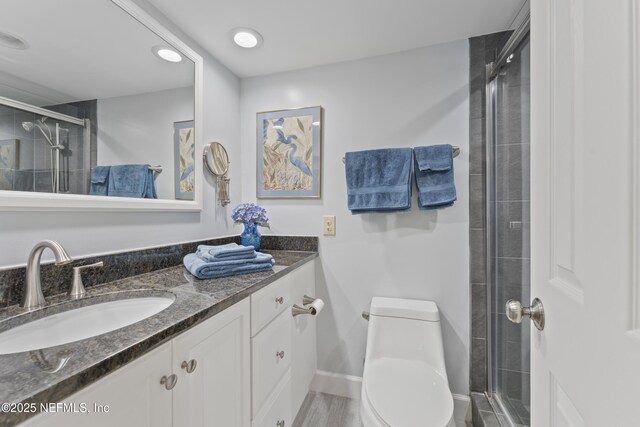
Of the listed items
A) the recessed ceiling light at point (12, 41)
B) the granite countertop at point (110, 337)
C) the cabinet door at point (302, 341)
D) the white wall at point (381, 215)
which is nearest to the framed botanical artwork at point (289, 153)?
the white wall at point (381, 215)

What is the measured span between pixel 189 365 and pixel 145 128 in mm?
1022

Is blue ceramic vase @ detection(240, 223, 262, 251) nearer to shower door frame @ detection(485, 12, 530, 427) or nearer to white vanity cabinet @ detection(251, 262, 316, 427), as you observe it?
white vanity cabinet @ detection(251, 262, 316, 427)

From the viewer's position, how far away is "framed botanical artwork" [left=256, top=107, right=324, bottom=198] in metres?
1.80

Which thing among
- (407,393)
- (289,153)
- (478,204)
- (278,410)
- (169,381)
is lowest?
(278,410)

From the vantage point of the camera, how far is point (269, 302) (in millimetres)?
1166

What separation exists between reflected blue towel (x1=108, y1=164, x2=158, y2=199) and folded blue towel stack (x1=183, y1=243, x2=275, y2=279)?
36cm

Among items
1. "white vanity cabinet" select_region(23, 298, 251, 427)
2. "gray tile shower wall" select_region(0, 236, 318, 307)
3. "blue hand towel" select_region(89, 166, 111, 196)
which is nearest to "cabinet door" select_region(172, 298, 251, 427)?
"white vanity cabinet" select_region(23, 298, 251, 427)

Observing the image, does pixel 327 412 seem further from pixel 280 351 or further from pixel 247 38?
pixel 247 38

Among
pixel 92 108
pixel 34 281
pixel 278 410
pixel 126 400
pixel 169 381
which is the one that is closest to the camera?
pixel 126 400

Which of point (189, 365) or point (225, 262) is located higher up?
point (225, 262)

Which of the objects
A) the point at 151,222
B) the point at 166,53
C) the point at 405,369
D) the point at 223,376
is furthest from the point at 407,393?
the point at 166,53
